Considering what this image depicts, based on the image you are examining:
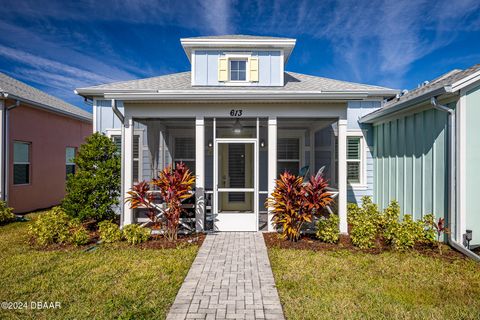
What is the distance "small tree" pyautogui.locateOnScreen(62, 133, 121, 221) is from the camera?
7324 millimetres

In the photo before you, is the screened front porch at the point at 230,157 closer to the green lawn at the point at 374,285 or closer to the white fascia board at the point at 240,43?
the green lawn at the point at 374,285

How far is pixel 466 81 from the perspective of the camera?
209 inches

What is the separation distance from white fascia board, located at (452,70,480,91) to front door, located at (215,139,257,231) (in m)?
4.22

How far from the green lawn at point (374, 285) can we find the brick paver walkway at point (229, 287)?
0.21 m

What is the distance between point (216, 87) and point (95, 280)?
22.8 feet

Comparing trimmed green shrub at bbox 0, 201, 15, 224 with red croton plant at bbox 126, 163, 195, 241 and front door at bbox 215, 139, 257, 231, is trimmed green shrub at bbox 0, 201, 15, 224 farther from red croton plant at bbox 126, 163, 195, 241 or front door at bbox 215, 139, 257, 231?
front door at bbox 215, 139, 257, 231

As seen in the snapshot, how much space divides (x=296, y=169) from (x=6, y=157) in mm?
9871

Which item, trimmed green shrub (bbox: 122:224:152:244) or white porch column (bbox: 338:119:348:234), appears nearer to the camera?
trimmed green shrub (bbox: 122:224:152:244)

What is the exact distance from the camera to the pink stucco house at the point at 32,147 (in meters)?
9.33

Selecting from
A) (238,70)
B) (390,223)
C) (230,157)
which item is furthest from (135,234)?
(238,70)

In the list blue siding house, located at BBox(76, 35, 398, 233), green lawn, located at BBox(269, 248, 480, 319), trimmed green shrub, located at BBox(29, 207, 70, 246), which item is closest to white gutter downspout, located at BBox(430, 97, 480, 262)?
green lawn, located at BBox(269, 248, 480, 319)

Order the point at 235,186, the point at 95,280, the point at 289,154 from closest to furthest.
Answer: the point at 95,280
the point at 235,186
the point at 289,154

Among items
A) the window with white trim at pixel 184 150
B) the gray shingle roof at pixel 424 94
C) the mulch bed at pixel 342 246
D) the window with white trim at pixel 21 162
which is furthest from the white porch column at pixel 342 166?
the window with white trim at pixel 21 162

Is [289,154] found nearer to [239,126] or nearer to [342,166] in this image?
[239,126]
